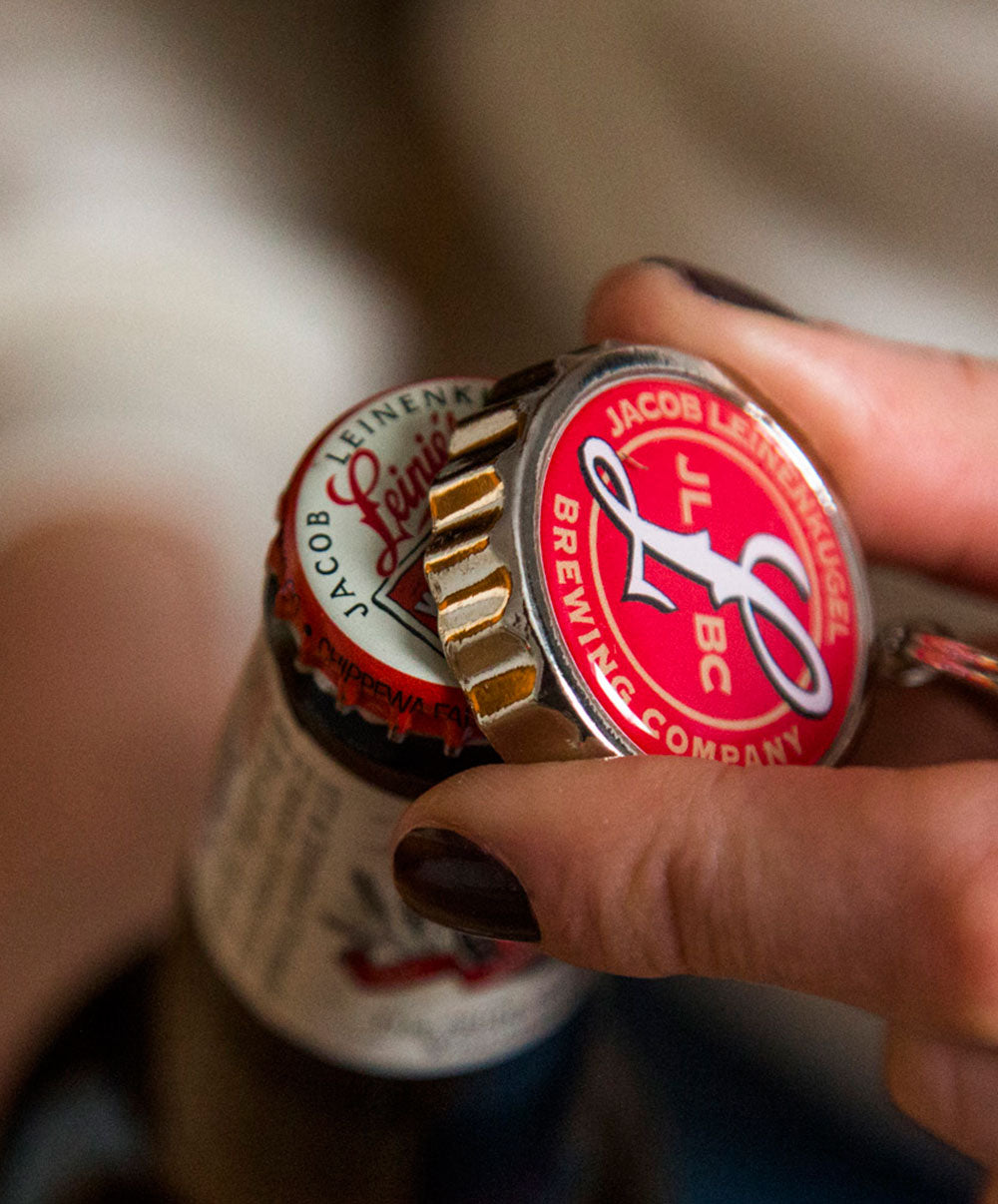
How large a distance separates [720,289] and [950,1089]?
407 millimetres

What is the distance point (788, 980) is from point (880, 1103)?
0.57m

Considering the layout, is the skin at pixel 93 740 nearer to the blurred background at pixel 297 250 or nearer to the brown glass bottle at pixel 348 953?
the blurred background at pixel 297 250

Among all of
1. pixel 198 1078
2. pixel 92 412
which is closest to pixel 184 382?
pixel 92 412

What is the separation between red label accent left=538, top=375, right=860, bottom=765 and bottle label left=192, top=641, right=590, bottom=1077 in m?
0.11

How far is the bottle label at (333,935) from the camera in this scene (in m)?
0.50

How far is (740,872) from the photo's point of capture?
16.7 inches

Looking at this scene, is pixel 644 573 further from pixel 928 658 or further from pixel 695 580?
pixel 928 658

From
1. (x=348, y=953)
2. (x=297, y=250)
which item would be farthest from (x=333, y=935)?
(x=297, y=250)

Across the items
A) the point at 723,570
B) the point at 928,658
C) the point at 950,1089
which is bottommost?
the point at 950,1089

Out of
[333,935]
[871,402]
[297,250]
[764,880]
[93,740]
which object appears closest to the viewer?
[764,880]

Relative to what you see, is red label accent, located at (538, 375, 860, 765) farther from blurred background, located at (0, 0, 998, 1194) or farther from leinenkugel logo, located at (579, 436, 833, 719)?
blurred background, located at (0, 0, 998, 1194)

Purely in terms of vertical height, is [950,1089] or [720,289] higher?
[720,289]

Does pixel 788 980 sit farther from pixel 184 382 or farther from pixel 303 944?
pixel 184 382

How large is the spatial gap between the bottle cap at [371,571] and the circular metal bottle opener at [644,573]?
0.06 feet
